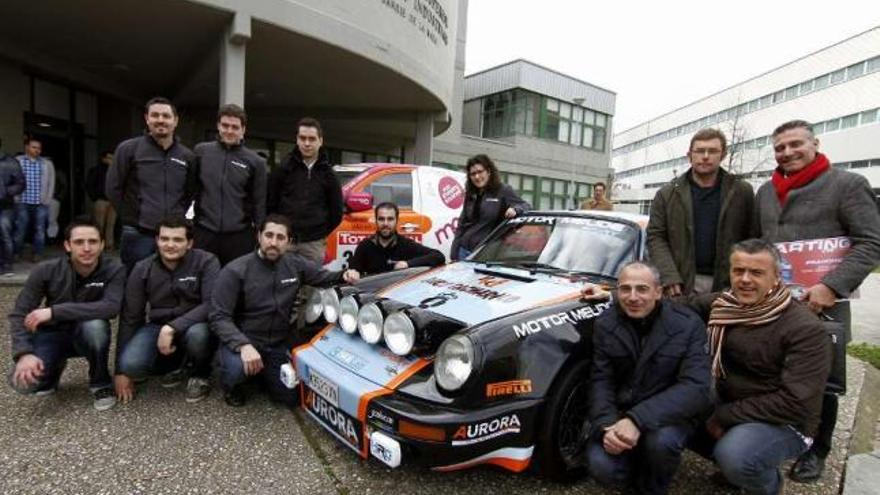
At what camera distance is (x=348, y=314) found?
2.96 meters

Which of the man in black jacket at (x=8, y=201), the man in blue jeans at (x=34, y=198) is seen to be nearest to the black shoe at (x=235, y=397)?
the man in black jacket at (x=8, y=201)

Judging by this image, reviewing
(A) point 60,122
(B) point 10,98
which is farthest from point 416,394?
(A) point 60,122

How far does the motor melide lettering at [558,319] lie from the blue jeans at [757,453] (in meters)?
0.79

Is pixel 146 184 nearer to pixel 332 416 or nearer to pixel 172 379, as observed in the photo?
pixel 172 379

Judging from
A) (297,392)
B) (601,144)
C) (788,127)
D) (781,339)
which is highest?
(601,144)

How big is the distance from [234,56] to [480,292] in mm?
5794

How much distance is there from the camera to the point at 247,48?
26.2 feet

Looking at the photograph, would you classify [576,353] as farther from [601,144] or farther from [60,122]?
[601,144]

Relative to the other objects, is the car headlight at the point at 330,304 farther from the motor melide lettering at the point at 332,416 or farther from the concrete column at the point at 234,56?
the concrete column at the point at 234,56

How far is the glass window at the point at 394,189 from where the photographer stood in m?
5.93

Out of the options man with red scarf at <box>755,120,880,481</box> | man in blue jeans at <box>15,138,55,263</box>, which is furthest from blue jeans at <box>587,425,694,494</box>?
man in blue jeans at <box>15,138,55,263</box>

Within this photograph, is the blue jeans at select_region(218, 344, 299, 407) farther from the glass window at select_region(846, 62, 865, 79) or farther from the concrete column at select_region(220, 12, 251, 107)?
the glass window at select_region(846, 62, 865, 79)

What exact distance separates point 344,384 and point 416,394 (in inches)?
15.0

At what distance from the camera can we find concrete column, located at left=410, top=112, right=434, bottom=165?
12852mm
